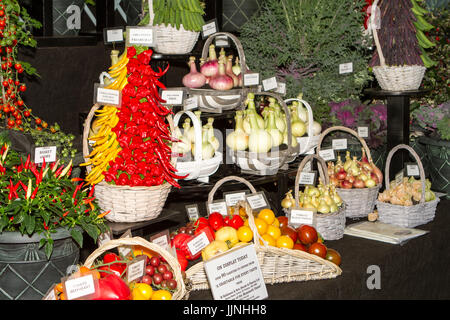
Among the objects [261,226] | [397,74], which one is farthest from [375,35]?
[261,226]

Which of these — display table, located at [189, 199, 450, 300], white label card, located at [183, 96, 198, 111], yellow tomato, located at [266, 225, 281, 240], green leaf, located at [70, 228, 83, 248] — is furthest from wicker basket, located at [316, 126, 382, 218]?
green leaf, located at [70, 228, 83, 248]

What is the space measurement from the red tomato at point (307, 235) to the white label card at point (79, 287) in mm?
1034

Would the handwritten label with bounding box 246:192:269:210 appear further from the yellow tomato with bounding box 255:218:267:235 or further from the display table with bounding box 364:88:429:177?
the display table with bounding box 364:88:429:177

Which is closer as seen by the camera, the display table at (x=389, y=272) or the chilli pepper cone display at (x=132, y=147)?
the display table at (x=389, y=272)

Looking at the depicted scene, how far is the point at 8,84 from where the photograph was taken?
10.3 feet

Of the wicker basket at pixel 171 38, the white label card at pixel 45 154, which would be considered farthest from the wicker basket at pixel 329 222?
the white label card at pixel 45 154

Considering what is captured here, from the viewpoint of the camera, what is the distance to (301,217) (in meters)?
2.67

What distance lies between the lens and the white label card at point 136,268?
1.97 meters

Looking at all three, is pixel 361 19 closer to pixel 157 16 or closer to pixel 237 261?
pixel 157 16

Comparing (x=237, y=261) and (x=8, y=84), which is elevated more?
(x=8, y=84)

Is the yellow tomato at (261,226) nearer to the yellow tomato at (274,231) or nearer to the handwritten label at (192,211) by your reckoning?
the yellow tomato at (274,231)

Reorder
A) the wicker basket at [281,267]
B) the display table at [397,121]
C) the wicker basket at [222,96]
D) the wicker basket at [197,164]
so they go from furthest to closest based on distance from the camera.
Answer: the display table at [397,121], the wicker basket at [222,96], the wicker basket at [197,164], the wicker basket at [281,267]
